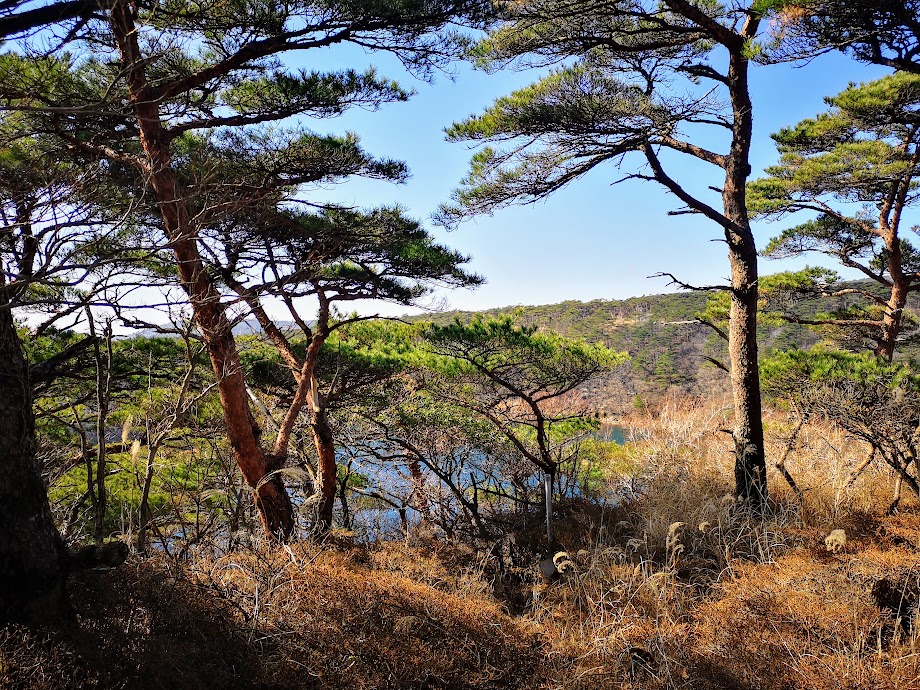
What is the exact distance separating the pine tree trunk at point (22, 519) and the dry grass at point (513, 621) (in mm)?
170

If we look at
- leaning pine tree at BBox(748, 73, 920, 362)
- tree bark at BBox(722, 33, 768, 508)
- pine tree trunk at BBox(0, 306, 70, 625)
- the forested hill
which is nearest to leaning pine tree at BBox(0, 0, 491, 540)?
pine tree trunk at BBox(0, 306, 70, 625)

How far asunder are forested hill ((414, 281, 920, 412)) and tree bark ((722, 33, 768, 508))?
815cm

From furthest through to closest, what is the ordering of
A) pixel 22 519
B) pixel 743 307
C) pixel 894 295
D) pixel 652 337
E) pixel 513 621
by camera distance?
pixel 652 337 < pixel 894 295 < pixel 743 307 < pixel 513 621 < pixel 22 519

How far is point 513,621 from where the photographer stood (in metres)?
3.45

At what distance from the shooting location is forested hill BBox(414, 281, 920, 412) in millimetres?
17062

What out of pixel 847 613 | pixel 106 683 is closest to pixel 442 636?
→ pixel 106 683

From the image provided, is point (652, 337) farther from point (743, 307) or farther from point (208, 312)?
point (208, 312)

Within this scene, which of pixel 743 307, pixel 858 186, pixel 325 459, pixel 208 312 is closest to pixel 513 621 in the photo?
pixel 325 459

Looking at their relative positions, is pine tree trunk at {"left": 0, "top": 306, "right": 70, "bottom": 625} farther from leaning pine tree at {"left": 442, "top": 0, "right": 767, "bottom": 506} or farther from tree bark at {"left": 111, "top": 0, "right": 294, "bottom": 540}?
leaning pine tree at {"left": 442, "top": 0, "right": 767, "bottom": 506}

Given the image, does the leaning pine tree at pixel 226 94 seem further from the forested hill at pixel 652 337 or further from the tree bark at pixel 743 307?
the forested hill at pixel 652 337

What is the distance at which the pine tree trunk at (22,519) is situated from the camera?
2.06m

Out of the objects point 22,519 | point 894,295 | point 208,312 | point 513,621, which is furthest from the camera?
point 894,295

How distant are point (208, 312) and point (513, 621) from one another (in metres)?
3.36

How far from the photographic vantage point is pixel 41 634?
78.2 inches
